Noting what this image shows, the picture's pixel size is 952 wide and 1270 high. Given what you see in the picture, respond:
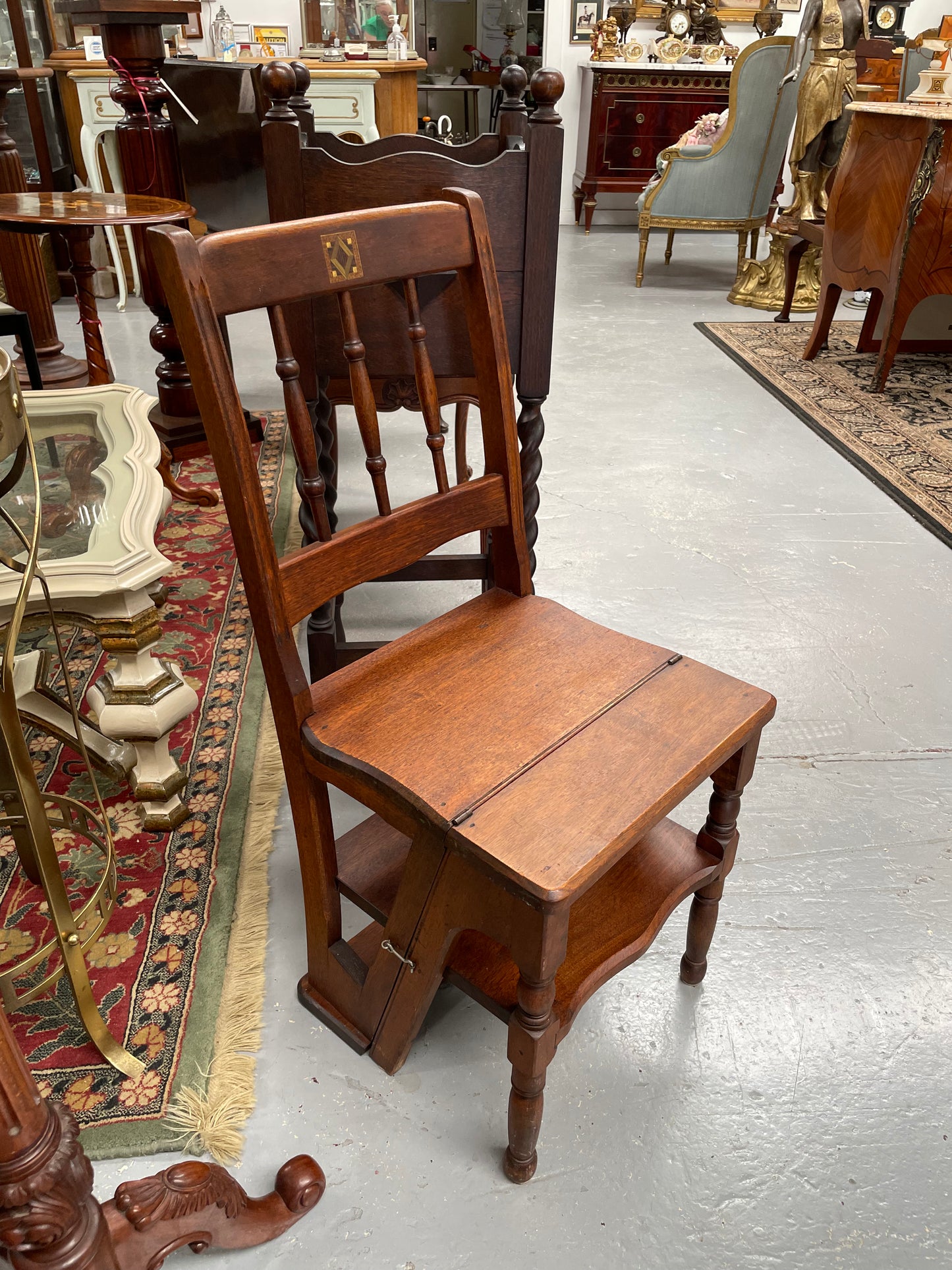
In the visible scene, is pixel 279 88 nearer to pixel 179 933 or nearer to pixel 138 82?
pixel 179 933

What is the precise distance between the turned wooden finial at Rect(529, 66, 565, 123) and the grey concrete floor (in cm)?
112

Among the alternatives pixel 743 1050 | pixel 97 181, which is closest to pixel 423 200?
pixel 743 1050

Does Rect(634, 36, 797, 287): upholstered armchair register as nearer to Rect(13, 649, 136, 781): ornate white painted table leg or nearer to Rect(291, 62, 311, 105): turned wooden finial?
Rect(291, 62, 311, 105): turned wooden finial

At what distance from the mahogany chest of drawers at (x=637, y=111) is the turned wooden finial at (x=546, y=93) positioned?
16.6 ft

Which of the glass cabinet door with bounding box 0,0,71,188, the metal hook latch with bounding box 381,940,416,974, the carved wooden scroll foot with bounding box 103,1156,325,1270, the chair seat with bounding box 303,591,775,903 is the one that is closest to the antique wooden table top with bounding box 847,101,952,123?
the chair seat with bounding box 303,591,775,903

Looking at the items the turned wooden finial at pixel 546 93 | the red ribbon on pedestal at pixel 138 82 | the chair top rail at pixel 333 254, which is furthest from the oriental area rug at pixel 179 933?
the red ribbon on pedestal at pixel 138 82

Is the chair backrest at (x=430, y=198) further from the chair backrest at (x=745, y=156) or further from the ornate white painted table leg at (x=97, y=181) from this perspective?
the chair backrest at (x=745, y=156)

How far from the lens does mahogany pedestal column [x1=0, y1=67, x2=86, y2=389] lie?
134 inches

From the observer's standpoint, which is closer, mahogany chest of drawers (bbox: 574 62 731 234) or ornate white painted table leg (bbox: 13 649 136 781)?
ornate white painted table leg (bbox: 13 649 136 781)

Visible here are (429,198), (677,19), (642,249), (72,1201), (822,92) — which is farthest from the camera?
(677,19)

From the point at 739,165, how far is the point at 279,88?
4228 millimetres

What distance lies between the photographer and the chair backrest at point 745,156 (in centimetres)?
461

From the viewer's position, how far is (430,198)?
1.54 m

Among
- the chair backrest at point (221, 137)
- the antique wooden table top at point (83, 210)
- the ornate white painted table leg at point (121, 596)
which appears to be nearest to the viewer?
the ornate white painted table leg at point (121, 596)
